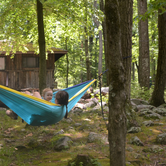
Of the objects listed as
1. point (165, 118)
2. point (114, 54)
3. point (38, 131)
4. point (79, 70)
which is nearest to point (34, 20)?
point (38, 131)

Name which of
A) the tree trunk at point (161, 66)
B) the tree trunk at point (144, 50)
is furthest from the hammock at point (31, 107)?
the tree trunk at point (144, 50)

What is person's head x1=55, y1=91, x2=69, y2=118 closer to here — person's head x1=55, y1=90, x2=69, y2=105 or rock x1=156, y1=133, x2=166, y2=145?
person's head x1=55, y1=90, x2=69, y2=105

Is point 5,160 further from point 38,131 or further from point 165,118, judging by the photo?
point 165,118

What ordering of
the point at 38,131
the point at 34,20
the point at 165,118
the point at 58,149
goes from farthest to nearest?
1. the point at 34,20
2. the point at 165,118
3. the point at 38,131
4. the point at 58,149

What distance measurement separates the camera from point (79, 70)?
773 inches

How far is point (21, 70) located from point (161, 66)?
856cm

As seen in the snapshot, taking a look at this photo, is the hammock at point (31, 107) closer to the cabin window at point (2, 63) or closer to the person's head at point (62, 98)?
the person's head at point (62, 98)

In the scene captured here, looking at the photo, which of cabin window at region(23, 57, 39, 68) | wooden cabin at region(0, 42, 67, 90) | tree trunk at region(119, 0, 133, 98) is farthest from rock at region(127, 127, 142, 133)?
cabin window at region(23, 57, 39, 68)

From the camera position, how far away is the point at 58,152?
3.75 meters

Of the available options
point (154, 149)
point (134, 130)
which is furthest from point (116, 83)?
point (134, 130)

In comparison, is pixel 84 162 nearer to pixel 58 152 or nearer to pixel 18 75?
pixel 58 152

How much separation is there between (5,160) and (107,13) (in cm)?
273

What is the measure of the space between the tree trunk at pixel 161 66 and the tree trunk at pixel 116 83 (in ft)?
16.6

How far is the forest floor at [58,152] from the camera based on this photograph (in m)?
3.26
